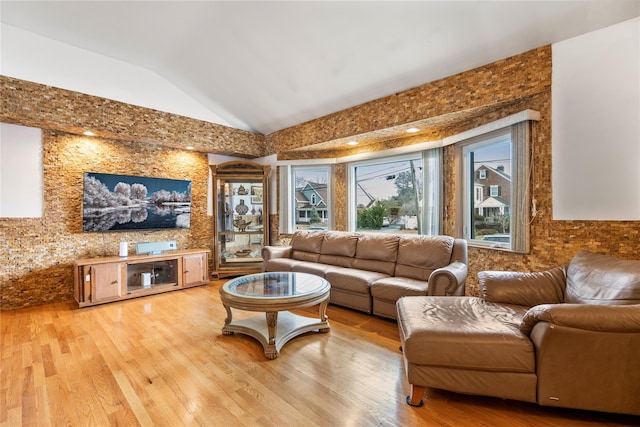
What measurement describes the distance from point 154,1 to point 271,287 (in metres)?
3.15

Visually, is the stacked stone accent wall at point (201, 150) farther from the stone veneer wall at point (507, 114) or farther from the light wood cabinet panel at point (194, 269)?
the light wood cabinet panel at point (194, 269)

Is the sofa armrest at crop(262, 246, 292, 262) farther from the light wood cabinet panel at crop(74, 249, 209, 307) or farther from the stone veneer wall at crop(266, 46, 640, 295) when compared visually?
the stone veneer wall at crop(266, 46, 640, 295)

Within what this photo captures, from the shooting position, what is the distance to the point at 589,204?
7.70ft

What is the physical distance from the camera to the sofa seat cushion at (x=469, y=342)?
159cm

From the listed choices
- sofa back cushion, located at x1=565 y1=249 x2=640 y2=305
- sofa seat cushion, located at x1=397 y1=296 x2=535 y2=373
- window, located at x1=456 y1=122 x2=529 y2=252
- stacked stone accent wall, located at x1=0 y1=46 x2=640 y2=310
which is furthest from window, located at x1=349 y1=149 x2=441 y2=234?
sofa seat cushion, located at x1=397 y1=296 x2=535 y2=373

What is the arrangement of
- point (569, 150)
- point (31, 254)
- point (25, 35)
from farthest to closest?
1. point (31, 254)
2. point (25, 35)
3. point (569, 150)

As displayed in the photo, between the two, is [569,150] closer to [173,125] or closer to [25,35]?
[173,125]

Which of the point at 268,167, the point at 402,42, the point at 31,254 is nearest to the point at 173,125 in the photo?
the point at 268,167

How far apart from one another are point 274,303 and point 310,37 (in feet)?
8.96

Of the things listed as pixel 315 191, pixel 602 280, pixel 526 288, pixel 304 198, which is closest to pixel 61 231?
pixel 304 198

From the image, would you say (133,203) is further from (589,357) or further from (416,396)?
(589,357)

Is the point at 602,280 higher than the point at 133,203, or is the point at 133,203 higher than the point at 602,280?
the point at 133,203

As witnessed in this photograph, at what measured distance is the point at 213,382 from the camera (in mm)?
1936

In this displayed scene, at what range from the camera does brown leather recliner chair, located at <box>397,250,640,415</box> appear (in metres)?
1.45
